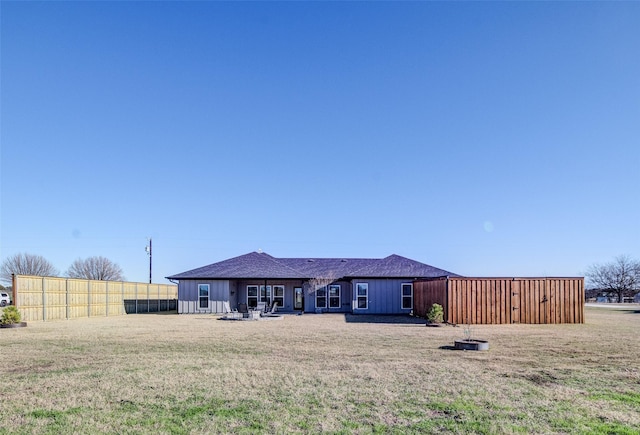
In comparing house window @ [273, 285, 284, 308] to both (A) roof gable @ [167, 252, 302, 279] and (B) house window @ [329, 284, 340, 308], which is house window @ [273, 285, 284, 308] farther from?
(B) house window @ [329, 284, 340, 308]

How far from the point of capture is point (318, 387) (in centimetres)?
739

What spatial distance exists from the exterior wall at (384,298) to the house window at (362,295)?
0.13 m

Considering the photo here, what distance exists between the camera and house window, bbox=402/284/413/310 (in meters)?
28.1

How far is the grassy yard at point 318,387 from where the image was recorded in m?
5.63

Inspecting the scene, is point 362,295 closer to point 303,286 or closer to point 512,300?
point 303,286

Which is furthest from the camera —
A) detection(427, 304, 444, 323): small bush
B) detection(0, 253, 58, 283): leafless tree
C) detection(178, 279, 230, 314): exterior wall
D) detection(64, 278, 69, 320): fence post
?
detection(0, 253, 58, 283): leafless tree

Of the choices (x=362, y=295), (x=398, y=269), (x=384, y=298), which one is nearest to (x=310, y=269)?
(x=362, y=295)

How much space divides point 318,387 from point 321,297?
22.3 metres

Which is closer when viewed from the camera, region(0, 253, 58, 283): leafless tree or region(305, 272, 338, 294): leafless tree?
region(305, 272, 338, 294): leafless tree

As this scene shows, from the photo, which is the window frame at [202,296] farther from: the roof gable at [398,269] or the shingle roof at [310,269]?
the roof gable at [398,269]

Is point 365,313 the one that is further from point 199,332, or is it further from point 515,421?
point 515,421

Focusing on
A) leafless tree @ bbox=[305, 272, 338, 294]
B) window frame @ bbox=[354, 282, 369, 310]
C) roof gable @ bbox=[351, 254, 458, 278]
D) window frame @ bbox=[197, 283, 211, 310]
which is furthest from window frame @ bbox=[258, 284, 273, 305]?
window frame @ bbox=[354, 282, 369, 310]

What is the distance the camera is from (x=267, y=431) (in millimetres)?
5336

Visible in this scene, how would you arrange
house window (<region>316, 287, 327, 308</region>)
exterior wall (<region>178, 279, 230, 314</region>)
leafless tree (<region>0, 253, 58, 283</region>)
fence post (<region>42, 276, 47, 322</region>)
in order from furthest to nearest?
leafless tree (<region>0, 253, 58, 283</region>) < house window (<region>316, 287, 327, 308</region>) < exterior wall (<region>178, 279, 230, 314</region>) < fence post (<region>42, 276, 47, 322</region>)
